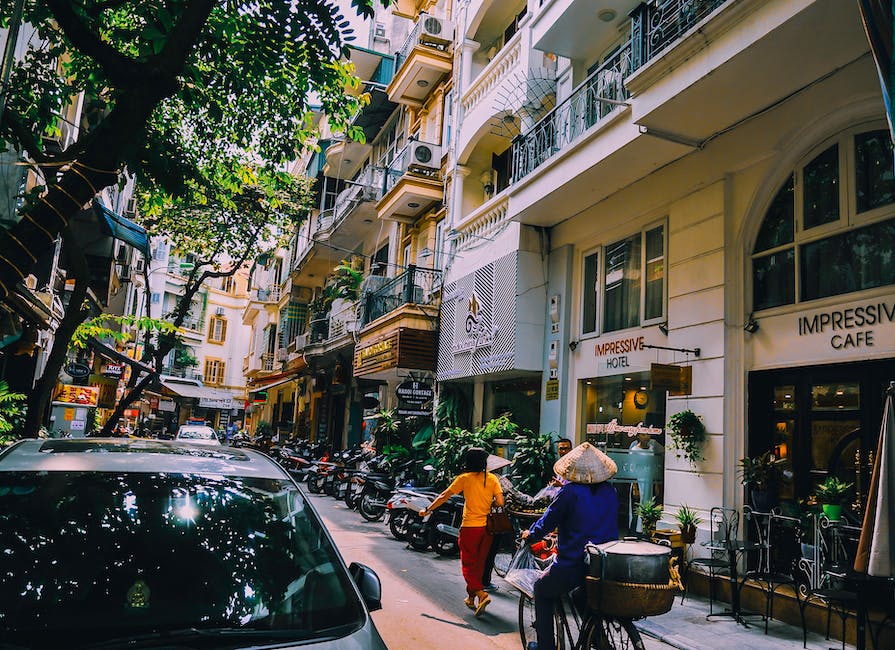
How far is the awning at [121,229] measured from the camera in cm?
1265

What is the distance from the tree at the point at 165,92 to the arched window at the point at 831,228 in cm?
570

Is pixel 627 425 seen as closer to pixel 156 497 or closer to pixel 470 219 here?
pixel 470 219

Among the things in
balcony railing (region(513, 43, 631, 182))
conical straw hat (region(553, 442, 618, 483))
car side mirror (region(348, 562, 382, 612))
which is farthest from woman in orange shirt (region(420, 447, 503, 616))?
balcony railing (region(513, 43, 631, 182))

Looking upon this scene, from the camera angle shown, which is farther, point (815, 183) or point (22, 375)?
point (22, 375)

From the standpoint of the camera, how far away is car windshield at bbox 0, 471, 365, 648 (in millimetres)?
2539

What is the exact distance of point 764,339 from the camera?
8.72 meters

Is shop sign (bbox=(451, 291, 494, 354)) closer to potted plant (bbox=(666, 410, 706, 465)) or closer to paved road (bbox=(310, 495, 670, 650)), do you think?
paved road (bbox=(310, 495, 670, 650))

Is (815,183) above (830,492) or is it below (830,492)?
above

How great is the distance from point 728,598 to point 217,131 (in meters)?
8.66

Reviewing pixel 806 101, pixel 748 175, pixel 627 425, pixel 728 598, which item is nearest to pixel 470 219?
pixel 627 425

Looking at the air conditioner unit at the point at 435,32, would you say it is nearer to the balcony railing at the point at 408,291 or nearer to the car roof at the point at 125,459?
the balcony railing at the point at 408,291

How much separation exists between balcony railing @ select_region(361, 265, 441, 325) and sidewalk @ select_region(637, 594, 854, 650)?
11268 mm

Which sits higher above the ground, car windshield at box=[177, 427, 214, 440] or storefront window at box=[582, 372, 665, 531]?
storefront window at box=[582, 372, 665, 531]

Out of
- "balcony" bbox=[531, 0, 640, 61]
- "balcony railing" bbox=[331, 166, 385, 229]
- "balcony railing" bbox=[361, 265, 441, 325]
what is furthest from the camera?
"balcony railing" bbox=[331, 166, 385, 229]
